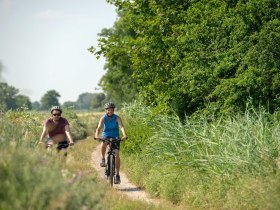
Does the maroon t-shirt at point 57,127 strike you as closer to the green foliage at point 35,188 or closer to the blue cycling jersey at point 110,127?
the blue cycling jersey at point 110,127

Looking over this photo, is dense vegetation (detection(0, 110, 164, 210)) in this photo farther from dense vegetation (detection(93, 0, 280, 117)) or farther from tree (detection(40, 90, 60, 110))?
tree (detection(40, 90, 60, 110))

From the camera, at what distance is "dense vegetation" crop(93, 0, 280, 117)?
40.5 feet

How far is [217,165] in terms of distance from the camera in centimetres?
999

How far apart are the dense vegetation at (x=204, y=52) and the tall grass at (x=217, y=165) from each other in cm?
81

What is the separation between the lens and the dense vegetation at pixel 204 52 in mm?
12344

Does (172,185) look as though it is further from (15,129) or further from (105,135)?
(15,129)

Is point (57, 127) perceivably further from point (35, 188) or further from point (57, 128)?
point (35, 188)

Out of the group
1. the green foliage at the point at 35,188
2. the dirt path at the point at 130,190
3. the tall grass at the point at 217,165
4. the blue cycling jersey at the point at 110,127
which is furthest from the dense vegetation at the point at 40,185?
the blue cycling jersey at the point at 110,127

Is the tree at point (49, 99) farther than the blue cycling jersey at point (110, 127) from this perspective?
Yes

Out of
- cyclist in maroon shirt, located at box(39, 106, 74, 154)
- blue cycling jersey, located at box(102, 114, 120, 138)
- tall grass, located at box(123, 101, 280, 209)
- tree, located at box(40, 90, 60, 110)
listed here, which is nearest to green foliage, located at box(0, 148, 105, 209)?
tall grass, located at box(123, 101, 280, 209)

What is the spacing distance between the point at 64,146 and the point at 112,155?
6.58 feet

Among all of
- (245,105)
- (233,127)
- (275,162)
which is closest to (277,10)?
(245,105)

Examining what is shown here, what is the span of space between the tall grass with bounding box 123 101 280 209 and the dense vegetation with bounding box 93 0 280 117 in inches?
31.9

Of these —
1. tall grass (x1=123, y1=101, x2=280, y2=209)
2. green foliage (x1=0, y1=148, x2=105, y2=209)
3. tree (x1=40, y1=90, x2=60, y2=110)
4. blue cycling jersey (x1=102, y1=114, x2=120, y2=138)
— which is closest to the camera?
green foliage (x1=0, y1=148, x2=105, y2=209)
